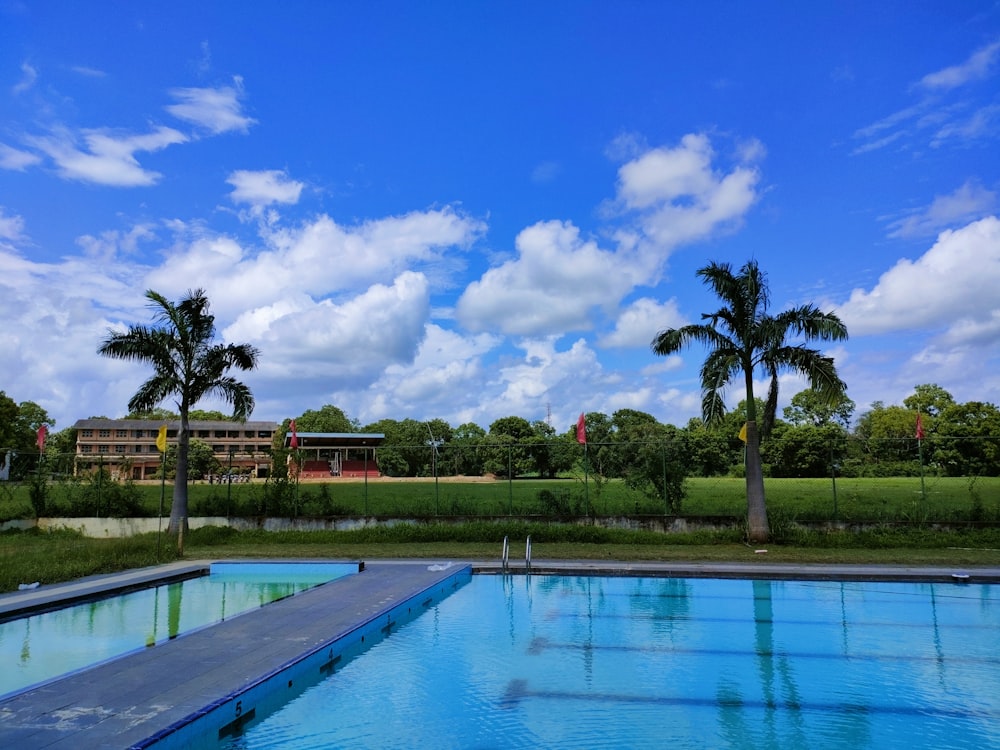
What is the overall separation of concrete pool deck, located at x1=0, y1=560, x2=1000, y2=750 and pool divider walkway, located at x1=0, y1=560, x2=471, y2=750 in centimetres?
1

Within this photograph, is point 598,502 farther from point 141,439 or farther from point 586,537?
point 141,439

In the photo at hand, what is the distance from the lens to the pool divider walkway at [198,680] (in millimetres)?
5590

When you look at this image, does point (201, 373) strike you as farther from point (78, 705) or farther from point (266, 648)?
point (78, 705)

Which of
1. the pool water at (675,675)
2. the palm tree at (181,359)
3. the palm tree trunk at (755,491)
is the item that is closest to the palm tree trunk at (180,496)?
the palm tree at (181,359)

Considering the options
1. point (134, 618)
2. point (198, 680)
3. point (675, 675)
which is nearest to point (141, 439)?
point (134, 618)

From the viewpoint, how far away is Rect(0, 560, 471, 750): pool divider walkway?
18.3 ft

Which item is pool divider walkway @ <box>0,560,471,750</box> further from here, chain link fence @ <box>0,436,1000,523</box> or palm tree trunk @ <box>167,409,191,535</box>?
chain link fence @ <box>0,436,1000,523</box>

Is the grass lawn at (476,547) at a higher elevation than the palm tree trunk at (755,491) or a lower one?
lower

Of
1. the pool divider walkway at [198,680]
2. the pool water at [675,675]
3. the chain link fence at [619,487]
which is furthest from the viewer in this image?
the chain link fence at [619,487]

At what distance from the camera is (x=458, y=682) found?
8.27 m

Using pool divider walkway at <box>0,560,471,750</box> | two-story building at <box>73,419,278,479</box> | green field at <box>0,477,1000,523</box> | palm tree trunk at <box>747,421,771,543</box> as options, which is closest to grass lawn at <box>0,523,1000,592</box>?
palm tree trunk at <box>747,421,771,543</box>

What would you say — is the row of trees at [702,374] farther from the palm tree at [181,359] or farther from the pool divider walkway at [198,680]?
the pool divider walkway at [198,680]

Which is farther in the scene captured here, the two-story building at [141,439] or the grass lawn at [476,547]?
the two-story building at [141,439]

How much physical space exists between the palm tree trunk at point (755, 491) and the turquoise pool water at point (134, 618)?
32.6 feet
